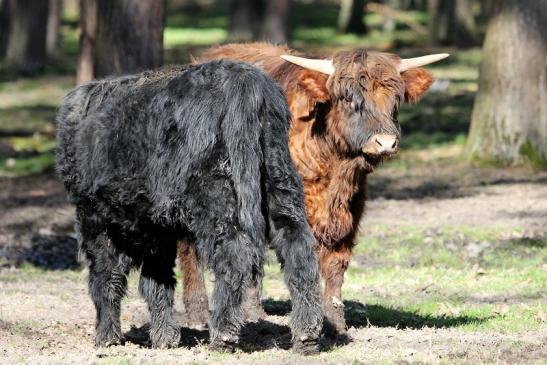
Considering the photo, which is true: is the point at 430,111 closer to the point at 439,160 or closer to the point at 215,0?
the point at 439,160

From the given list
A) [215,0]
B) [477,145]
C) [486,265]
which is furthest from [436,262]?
[215,0]

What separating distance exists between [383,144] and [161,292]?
1915mm

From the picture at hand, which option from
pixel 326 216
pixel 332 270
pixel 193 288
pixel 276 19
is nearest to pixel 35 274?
pixel 193 288

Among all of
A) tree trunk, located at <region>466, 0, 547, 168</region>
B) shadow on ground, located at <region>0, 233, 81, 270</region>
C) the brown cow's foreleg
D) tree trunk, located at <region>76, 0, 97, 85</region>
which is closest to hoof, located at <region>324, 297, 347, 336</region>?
the brown cow's foreleg

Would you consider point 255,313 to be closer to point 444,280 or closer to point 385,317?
point 385,317

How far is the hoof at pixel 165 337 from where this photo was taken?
8.36 m

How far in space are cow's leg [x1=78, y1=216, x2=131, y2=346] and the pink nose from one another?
1.97 m

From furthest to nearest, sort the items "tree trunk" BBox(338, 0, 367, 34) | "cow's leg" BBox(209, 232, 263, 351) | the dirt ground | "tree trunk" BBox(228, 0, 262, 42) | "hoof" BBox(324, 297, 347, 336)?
"tree trunk" BBox(338, 0, 367, 34) < "tree trunk" BBox(228, 0, 262, 42) < "hoof" BBox(324, 297, 347, 336) < the dirt ground < "cow's leg" BBox(209, 232, 263, 351)

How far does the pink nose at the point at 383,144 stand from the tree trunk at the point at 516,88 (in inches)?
388

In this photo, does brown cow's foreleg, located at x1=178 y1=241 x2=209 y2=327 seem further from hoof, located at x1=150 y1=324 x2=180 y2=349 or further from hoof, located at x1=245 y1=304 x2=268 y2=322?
hoof, located at x1=150 y1=324 x2=180 y2=349

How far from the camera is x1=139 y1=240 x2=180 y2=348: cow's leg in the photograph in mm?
8383

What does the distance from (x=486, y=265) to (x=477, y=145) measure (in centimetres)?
657

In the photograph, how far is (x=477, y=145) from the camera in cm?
1842

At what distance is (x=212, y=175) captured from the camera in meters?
7.29
